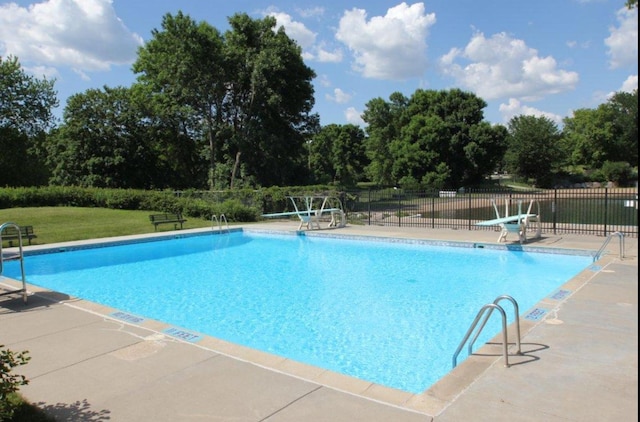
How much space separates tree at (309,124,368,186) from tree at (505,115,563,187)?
73.1 feet

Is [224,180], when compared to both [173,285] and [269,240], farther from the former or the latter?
[173,285]

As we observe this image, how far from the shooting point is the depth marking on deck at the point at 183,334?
555cm

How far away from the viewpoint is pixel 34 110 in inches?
1603

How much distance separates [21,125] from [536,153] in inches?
2155

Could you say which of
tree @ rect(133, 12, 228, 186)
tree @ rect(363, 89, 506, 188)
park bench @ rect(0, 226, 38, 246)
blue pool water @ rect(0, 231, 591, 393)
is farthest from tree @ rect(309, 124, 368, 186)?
blue pool water @ rect(0, 231, 591, 393)

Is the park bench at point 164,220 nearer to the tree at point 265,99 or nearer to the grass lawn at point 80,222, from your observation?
the grass lawn at point 80,222

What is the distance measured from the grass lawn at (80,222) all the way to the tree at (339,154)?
138 feet

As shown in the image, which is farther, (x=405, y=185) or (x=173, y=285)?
(x=405, y=185)

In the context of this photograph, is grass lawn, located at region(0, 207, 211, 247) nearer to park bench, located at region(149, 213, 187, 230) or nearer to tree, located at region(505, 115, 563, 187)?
park bench, located at region(149, 213, 187, 230)

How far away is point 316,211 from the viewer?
1773 cm

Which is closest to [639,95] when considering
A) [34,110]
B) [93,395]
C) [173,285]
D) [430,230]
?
[93,395]

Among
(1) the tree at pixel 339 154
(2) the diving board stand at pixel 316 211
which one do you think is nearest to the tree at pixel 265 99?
(2) the diving board stand at pixel 316 211

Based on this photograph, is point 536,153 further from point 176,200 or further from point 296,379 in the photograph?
point 296,379

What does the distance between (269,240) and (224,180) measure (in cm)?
1571
